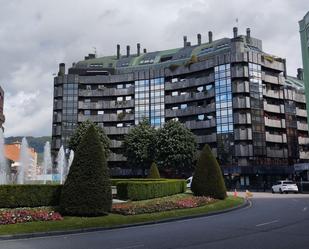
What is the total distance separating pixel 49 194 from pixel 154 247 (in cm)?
1294

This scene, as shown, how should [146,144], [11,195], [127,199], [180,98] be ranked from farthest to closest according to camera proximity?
[180,98] < [146,144] < [127,199] < [11,195]

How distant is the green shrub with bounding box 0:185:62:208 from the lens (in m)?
21.8

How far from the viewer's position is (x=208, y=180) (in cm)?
3067

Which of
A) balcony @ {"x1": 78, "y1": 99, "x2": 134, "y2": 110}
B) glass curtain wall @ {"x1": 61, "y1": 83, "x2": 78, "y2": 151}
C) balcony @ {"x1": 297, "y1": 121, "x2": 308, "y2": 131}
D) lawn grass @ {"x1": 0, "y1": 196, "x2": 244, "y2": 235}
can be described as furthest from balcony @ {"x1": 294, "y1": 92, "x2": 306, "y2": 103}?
lawn grass @ {"x1": 0, "y1": 196, "x2": 244, "y2": 235}

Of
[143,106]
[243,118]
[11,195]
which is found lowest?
[11,195]

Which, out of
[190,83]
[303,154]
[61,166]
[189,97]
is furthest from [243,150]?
[61,166]

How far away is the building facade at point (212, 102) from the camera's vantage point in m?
75.2

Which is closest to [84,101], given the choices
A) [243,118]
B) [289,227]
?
[243,118]

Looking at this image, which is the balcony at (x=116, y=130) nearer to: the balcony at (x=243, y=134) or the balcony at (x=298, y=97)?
the balcony at (x=243, y=134)

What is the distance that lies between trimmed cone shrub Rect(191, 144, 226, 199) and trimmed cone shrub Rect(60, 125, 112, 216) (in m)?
11.2

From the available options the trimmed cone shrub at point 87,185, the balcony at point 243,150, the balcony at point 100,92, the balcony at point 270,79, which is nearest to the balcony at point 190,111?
the balcony at point 243,150

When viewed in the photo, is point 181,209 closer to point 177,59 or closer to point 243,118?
point 243,118

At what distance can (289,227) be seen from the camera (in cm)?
1576

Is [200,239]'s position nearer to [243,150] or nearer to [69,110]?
[243,150]
